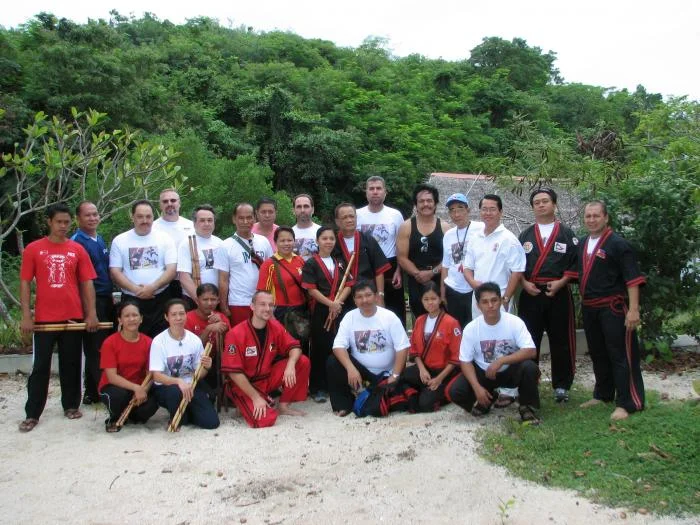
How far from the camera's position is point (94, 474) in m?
4.57

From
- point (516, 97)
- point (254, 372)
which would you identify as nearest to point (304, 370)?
point (254, 372)

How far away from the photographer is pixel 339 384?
5.86m

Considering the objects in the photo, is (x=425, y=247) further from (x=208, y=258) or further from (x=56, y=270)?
(x=56, y=270)

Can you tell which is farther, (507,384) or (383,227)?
(383,227)

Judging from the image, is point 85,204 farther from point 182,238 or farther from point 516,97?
point 516,97

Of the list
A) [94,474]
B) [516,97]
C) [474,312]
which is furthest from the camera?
[516,97]

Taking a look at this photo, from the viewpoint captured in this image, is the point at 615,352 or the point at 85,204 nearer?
the point at 615,352

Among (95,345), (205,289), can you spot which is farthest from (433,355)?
(95,345)

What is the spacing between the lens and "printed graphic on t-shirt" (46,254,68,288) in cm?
557

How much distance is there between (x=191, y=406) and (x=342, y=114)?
74.9 feet

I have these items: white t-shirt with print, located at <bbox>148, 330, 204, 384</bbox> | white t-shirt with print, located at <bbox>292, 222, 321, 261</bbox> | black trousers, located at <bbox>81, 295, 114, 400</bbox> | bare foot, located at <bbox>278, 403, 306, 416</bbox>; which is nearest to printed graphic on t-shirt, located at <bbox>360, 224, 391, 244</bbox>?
white t-shirt with print, located at <bbox>292, 222, 321, 261</bbox>

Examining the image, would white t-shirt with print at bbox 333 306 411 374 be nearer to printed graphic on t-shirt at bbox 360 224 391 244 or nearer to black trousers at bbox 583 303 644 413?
printed graphic on t-shirt at bbox 360 224 391 244

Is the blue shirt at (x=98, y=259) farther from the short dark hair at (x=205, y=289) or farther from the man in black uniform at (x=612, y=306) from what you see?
the man in black uniform at (x=612, y=306)

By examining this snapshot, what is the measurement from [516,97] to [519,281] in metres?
28.8
